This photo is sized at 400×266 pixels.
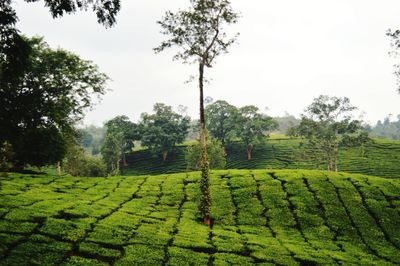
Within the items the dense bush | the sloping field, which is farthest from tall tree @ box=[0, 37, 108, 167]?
the dense bush

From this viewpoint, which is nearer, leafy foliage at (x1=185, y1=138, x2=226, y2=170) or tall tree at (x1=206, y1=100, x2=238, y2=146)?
leafy foliage at (x1=185, y1=138, x2=226, y2=170)

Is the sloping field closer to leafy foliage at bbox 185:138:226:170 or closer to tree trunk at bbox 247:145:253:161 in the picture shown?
leafy foliage at bbox 185:138:226:170

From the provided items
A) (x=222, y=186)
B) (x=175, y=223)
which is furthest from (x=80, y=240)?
(x=222, y=186)

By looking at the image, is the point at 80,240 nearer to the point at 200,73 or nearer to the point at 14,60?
the point at 14,60

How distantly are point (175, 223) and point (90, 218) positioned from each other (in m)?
6.62

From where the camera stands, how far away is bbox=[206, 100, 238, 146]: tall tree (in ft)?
341

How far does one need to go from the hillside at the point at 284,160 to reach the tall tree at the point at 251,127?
4.16m

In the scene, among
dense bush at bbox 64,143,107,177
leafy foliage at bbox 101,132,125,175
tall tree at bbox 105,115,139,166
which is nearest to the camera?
dense bush at bbox 64,143,107,177

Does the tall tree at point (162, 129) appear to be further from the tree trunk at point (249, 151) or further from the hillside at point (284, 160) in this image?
the tree trunk at point (249, 151)

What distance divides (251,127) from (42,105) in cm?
6864

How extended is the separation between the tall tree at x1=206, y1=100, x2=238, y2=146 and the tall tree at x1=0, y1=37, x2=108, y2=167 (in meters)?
62.9

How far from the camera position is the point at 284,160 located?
91.8m

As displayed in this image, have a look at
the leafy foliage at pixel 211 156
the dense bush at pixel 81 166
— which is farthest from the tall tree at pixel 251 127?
the dense bush at pixel 81 166

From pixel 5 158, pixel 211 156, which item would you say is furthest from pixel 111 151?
pixel 5 158
